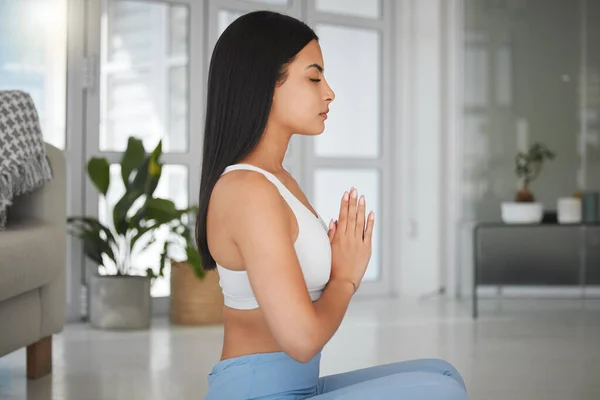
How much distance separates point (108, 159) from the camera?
4797mm

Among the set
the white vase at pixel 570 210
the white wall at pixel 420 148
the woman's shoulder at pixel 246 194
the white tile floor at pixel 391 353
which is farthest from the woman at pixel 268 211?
the white wall at pixel 420 148

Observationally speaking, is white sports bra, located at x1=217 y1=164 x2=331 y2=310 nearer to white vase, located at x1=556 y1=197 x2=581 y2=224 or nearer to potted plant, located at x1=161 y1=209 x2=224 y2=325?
potted plant, located at x1=161 y1=209 x2=224 y2=325

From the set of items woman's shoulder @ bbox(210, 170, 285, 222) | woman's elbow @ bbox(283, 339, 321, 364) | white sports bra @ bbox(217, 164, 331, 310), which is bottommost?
woman's elbow @ bbox(283, 339, 321, 364)

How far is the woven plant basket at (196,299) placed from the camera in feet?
15.0

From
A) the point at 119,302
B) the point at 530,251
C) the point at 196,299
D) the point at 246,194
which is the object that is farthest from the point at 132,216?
the point at 246,194

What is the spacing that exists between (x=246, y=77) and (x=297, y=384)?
0.43m

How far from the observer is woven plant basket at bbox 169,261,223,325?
459 centimetres

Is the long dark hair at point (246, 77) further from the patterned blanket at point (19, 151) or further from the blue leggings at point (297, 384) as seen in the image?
the patterned blanket at point (19, 151)

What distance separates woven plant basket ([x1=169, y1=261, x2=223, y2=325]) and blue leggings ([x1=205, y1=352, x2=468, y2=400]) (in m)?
3.28

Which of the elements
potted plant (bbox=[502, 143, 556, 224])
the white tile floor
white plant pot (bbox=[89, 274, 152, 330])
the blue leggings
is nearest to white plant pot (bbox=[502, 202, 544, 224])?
potted plant (bbox=[502, 143, 556, 224])

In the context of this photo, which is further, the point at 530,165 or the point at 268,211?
the point at 530,165

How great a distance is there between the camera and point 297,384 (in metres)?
1.26

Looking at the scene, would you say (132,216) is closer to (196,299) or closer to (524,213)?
(196,299)

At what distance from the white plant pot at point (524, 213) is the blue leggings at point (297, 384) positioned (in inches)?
158
